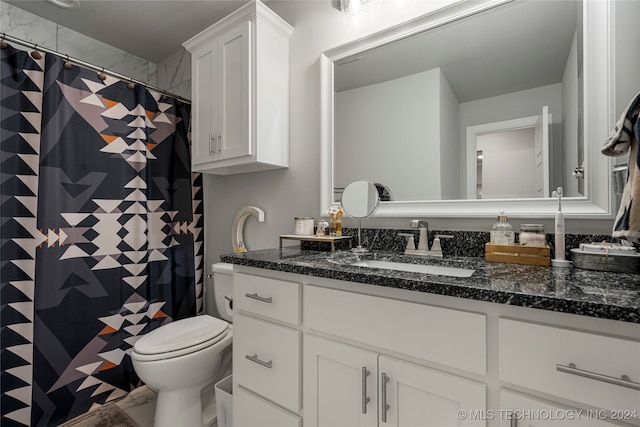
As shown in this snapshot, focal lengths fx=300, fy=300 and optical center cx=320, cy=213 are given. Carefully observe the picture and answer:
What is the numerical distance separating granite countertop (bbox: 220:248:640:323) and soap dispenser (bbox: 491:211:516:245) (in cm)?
9

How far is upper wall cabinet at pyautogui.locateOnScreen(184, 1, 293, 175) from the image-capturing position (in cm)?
159

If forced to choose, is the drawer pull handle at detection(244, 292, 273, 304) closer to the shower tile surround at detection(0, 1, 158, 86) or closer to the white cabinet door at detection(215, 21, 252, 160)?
the white cabinet door at detection(215, 21, 252, 160)

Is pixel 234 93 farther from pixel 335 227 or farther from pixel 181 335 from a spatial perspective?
pixel 181 335

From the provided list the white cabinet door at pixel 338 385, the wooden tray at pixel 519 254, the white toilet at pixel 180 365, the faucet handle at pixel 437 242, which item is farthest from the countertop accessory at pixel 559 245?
the white toilet at pixel 180 365

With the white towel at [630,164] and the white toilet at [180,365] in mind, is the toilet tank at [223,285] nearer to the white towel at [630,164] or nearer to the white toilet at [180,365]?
the white toilet at [180,365]

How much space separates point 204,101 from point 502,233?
1.72m

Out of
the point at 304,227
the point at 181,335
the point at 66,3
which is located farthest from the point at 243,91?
the point at 66,3

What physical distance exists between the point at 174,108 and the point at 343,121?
130 centimetres

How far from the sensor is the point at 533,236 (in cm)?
103

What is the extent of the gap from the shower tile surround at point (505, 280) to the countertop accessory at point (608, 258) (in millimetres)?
27

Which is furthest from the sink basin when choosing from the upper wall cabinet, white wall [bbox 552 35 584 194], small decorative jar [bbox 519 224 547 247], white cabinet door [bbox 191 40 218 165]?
white cabinet door [bbox 191 40 218 165]

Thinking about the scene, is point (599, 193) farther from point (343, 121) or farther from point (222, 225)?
point (222, 225)

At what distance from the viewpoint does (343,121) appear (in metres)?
1.60

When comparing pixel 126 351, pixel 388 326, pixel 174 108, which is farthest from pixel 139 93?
pixel 388 326
